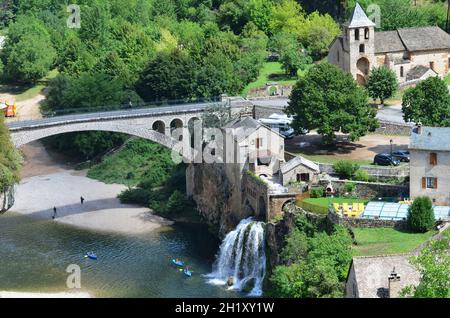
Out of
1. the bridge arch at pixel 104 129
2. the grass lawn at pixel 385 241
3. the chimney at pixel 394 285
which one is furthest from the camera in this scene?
the bridge arch at pixel 104 129

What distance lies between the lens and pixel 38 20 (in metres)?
182

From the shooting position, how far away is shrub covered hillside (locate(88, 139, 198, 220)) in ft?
375

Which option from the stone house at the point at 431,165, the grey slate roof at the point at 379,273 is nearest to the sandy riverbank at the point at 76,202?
the stone house at the point at 431,165

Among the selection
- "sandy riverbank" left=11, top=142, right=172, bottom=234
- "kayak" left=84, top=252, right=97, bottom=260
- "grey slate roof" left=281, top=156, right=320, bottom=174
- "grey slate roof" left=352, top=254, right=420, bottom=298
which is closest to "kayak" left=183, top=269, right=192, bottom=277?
"kayak" left=84, top=252, right=97, bottom=260

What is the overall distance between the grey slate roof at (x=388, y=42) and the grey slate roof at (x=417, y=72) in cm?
271

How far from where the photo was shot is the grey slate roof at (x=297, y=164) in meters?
98.6

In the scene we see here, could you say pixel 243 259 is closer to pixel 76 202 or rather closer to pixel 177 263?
pixel 177 263

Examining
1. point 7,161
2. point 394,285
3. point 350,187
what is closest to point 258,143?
point 350,187

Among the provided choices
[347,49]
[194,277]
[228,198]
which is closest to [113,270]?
[194,277]

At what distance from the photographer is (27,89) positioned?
524 ft

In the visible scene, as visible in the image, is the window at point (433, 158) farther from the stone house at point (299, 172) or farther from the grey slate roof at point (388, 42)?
the grey slate roof at point (388, 42)

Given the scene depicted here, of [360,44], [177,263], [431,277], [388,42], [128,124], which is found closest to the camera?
[431,277]

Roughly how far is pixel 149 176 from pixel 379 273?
56333mm
